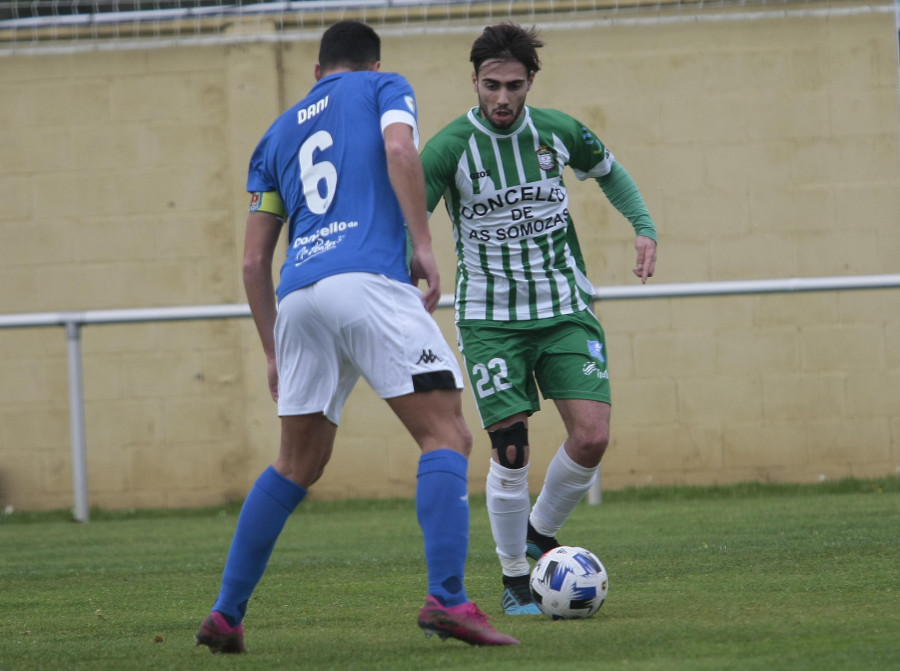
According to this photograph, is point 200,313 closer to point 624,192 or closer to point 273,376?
point 624,192

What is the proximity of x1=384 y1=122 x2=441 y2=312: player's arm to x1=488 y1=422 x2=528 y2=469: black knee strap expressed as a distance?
1.09m

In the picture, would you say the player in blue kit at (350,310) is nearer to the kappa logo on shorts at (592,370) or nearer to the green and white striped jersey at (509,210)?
the green and white striped jersey at (509,210)

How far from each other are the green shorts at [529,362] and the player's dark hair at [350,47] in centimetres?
115

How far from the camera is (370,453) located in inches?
360

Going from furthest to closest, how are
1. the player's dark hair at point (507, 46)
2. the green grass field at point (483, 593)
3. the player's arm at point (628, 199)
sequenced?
the player's arm at point (628, 199) < the player's dark hair at point (507, 46) < the green grass field at point (483, 593)

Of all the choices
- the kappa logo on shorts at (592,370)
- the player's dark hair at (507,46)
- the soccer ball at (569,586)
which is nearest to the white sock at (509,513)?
the soccer ball at (569,586)

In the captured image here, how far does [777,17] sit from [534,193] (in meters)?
5.24

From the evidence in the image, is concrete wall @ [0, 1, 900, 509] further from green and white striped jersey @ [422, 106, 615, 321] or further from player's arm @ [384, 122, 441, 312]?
player's arm @ [384, 122, 441, 312]

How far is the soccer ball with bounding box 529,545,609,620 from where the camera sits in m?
3.71

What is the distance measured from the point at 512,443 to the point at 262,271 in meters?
1.19

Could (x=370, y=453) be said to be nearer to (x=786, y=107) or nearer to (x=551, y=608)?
(x=786, y=107)

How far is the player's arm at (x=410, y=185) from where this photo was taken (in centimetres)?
315

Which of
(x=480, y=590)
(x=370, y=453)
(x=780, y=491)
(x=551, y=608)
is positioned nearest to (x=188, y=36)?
(x=370, y=453)

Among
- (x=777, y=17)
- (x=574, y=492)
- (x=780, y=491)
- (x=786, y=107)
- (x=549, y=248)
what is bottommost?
(x=780, y=491)
